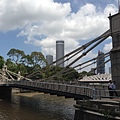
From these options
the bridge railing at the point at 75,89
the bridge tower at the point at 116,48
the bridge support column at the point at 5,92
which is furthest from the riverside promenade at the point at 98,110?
the bridge support column at the point at 5,92

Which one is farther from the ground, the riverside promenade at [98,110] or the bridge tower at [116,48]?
the bridge tower at [116,48]

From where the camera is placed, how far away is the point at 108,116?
553 inches

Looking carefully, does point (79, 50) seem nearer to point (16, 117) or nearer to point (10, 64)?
point (16, 117)

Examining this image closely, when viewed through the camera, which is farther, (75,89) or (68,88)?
(68,88)

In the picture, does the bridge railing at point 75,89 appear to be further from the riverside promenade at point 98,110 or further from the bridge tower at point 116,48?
the bridge tower at point 116,48

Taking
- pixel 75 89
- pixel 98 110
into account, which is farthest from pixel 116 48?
pixel 98 110

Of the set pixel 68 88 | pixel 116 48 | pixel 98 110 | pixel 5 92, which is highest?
pixel 116 48

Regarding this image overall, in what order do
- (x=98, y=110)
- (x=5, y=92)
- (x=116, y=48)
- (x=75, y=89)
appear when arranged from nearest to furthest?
(x=98, y=110) < (x=116, y=48) < (x=75, y=89) < (x=5, y=92)

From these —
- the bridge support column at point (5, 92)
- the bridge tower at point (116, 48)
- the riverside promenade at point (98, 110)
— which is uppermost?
the bridge tower at point (116, 48)

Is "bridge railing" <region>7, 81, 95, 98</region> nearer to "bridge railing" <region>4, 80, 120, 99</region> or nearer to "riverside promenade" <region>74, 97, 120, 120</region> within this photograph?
"bridge railing" <region>4, 80, 120, 99</region>

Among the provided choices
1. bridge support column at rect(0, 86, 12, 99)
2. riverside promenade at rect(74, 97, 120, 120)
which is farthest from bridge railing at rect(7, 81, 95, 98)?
bridge support column at rect(0, 86, 12, 99)

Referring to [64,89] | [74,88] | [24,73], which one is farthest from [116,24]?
[24,73]

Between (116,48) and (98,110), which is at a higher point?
(116,48)

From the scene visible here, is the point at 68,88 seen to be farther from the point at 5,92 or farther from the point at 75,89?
the point at 5,92
